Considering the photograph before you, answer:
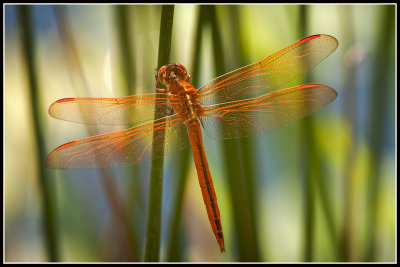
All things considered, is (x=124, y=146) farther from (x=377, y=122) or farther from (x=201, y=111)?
(x=377, y=122)

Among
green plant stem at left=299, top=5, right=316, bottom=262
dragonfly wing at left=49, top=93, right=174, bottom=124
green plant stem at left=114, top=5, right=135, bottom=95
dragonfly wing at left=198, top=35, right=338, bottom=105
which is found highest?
green plant stem at left=114, top=5, right=135, bottom=95

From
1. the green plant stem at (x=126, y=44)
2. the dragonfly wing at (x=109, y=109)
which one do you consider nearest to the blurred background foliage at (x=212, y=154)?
the green plant stem at (x=126, y=44)

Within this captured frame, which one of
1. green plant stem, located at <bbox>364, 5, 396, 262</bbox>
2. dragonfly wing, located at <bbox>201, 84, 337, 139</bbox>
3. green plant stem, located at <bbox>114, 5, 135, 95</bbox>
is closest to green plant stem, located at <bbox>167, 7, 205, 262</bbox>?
dragonfly wing, located at <bbox>201, 84, 337, 139</bbox>

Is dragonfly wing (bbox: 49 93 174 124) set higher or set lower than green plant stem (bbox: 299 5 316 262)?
higher

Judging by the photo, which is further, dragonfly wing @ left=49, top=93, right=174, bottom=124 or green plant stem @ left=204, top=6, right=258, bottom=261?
green plant stem @ left=204, top=6, right=258, bottom=261

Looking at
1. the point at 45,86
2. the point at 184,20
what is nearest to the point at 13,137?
the point at 45,86

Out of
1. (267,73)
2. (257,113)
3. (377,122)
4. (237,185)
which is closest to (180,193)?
(237,185)

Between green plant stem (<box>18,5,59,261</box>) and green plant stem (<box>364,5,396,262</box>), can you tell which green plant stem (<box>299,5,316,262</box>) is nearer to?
green plant stem (<box>364,5,396,262</box>)
